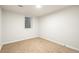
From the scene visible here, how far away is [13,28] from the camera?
558cm

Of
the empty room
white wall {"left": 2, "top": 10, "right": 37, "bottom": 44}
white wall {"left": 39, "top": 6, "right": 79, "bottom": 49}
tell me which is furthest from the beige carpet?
white wall {"left": 2, "top": 10, "right": 37, "bottom": 44}

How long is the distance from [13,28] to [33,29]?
8.29 ft

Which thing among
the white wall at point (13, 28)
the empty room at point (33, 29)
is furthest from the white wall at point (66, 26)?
the white wall at point (13, 28)

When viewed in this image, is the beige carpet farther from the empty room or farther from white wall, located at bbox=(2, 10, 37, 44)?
white wall, located at bbox=(2, 10, 37, 44)

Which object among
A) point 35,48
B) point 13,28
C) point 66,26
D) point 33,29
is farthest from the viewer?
point 33,29

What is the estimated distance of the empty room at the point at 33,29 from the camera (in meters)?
3.80

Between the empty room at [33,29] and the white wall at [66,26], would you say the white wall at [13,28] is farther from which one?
the white wall at [66,26]

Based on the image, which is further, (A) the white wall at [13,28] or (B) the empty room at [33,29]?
(A) the white wall at [13,28]

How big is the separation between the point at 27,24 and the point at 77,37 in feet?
15.3

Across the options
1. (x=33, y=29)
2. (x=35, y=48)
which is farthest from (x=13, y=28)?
(x=33, y=29)

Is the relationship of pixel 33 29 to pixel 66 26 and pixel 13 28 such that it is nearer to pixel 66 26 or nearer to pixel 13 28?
pixel 13 28

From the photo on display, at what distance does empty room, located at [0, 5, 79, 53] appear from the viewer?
3.80 m
